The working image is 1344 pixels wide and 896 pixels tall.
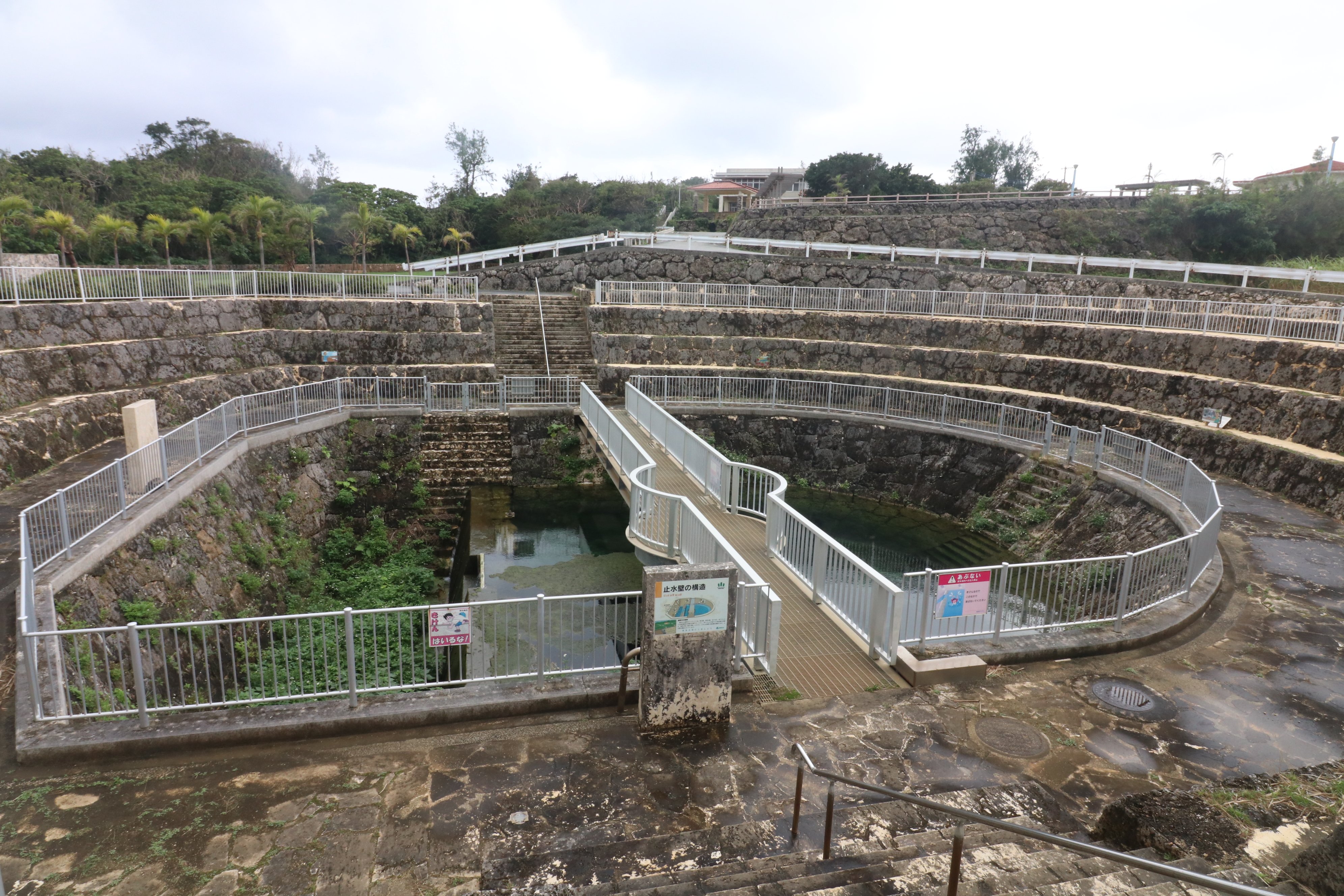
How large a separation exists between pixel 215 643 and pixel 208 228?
26.1 m

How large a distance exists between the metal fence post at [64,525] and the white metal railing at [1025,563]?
359 inches

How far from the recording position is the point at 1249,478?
1577 centimetres

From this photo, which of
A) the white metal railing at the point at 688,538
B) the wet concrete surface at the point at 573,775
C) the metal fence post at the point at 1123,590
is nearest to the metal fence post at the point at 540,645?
the wet concrete surface at the point at 573,775

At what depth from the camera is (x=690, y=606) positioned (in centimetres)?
664

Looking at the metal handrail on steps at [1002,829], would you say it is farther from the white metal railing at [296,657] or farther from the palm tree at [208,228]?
the palm tree at [208,228]

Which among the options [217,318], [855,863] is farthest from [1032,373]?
[217,318]

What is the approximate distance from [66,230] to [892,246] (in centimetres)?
3139

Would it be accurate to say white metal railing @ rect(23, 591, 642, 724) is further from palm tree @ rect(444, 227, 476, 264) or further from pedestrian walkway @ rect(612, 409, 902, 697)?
palm tree @ rect(444, 227, 476, 264)

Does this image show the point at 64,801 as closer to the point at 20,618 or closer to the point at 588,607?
the point at 20,618

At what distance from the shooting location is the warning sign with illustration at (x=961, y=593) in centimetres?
816

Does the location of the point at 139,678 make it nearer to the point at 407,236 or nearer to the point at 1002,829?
the point at 1002,829

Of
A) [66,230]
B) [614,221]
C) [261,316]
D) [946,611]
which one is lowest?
[946,611]

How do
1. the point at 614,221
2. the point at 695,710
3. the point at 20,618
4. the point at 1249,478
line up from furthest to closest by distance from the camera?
1. the point at 614,221
2. the point at 1249,478
3. the point at 695,710
4. the point at 20,618

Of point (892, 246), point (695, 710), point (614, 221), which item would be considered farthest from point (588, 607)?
point (614, 221)
